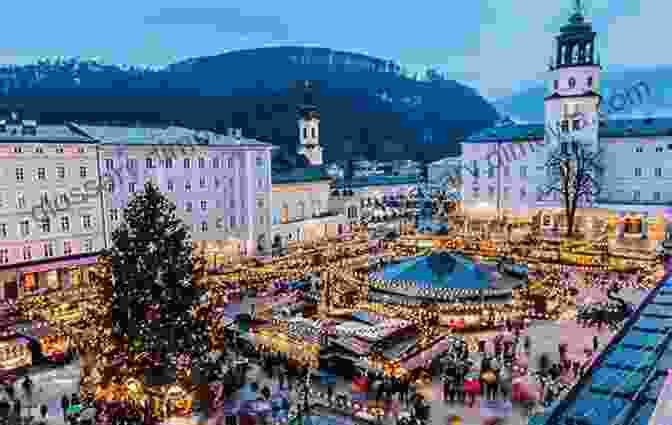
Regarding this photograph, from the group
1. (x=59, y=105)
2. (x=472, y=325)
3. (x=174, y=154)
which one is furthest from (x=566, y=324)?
(x=59, y=105)

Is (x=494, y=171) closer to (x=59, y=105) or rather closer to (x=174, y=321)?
(x=174, y=321)

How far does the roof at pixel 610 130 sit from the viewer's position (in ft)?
171

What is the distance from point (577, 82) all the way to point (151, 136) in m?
43.3

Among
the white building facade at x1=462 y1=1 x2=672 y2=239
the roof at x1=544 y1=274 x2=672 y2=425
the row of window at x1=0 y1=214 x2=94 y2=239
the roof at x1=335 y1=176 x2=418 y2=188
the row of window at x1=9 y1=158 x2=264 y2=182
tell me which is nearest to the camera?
the roof at x1=544 y1=274 x2=672 y2=425

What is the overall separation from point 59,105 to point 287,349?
7970 cm

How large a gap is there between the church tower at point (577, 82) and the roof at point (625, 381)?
44525 millimetres

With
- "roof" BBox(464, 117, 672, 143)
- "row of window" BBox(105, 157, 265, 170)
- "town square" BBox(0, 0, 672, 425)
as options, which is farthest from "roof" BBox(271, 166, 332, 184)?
"roof" BBox(464, 117, 672, 143)

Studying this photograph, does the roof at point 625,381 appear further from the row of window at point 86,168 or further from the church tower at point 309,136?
the church tower at point 309,136

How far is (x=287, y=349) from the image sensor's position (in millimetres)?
22250

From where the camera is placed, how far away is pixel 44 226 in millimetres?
34000

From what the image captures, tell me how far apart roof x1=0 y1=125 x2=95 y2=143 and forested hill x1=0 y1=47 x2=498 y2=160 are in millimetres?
37150

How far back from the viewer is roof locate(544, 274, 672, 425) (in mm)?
8953

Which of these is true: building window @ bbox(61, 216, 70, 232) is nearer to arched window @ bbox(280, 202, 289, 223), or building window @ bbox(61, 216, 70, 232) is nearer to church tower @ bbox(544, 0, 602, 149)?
arched window @ bbox(280, 202, 289, 223)

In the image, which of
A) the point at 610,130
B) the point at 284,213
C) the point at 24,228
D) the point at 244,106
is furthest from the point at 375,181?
the point at 244,106
